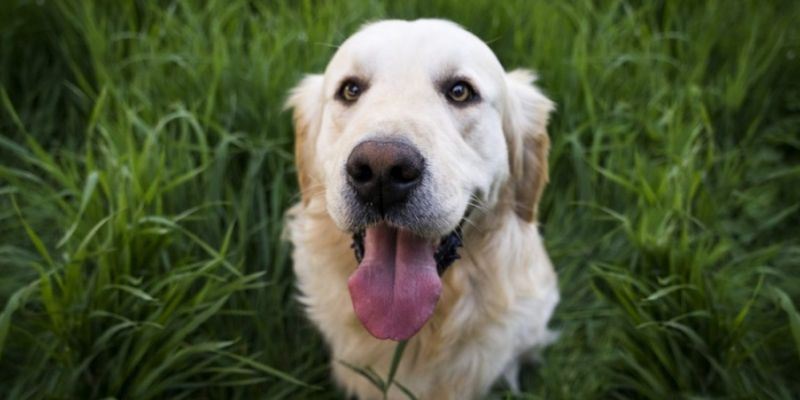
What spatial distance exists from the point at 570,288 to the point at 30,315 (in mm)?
2159

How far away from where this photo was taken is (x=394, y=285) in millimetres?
2367

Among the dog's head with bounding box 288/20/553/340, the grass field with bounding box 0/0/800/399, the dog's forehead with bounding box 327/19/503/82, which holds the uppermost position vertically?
the dog's forehead with bounding box 327/19/503/82

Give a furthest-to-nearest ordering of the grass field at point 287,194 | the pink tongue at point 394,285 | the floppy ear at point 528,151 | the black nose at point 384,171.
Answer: the floppy ear at point 528,151 < the grass field at point 287,194 < the pink tongue at point 394,285 < the black nose at point 384,171

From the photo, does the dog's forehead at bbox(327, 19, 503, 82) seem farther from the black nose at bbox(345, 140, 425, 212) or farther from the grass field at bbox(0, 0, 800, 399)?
the grass field at bbox(0, 0, 800, 399)

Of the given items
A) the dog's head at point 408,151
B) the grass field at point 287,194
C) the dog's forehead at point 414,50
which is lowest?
the grass field at point 287,194

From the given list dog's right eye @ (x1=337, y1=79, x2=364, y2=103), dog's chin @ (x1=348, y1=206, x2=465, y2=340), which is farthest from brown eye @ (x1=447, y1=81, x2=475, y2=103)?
dog's chin @ (x1=348, y1=206, x2=465, y2=340)

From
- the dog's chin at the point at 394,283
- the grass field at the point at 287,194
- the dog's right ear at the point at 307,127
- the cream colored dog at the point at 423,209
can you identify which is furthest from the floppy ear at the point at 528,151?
the dog's right ear at the point at 307,127

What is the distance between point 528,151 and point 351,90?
2.40 ft

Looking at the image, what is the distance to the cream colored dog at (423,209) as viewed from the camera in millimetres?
2184

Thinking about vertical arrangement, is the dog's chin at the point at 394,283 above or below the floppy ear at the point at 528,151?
below

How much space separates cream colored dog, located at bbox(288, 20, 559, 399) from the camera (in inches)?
86.0

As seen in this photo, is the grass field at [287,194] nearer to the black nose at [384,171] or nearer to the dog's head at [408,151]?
the dog's head at [408,151]

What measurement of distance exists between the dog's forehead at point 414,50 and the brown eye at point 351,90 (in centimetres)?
4

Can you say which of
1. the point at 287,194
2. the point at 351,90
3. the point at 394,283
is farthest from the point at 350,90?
the point at 287,194
